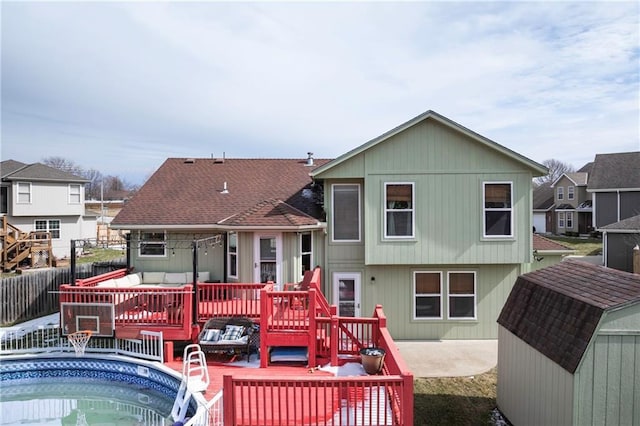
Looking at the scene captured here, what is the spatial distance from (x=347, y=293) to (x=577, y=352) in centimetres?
820

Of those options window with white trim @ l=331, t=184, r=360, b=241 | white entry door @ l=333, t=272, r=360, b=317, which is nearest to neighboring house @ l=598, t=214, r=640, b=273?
white entry door @ l=333, t=272, r=360, b=317

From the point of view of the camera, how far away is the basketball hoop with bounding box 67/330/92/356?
33.6 feet

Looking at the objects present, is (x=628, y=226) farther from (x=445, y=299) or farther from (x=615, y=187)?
(x=445, y=299)

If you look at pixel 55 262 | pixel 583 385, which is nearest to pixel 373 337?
pixel 583 385

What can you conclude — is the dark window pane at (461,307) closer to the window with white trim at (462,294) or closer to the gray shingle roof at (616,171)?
the window with white trim at (462,294)

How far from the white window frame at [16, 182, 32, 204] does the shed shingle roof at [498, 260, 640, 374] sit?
28847 millimetres

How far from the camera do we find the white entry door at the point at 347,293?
13.4 meters

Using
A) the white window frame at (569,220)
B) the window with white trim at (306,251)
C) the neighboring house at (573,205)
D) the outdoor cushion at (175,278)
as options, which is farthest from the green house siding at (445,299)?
the white window frame at (569,220)

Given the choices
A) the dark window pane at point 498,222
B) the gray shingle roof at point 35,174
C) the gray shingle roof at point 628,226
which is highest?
the gray shingle roof at point 35,174

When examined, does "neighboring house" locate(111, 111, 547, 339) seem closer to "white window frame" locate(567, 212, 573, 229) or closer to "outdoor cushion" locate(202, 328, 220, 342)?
"outdoor cushion" locate(202, 328, 220, 342)

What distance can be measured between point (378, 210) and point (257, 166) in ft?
22.9

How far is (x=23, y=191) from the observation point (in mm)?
26109

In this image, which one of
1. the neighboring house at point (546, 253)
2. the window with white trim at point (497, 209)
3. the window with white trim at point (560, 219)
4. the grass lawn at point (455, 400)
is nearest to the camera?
the grass lawn at point (455, 400)

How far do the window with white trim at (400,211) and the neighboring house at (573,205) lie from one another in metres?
33.6
